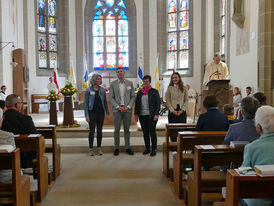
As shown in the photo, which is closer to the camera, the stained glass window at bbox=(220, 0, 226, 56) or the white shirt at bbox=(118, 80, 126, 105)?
the white shirt at bbox=(118, 80, 126, 105)

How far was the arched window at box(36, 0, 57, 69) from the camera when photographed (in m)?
15.1

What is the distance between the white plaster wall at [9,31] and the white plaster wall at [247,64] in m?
7.20

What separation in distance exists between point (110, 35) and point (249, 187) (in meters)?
15.6

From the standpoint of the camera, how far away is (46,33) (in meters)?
15.4

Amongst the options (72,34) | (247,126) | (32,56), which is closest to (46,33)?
(72,34)

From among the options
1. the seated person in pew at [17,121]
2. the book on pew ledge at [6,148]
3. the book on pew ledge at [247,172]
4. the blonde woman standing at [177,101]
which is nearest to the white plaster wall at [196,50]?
the blonde woman standing at [177,101]

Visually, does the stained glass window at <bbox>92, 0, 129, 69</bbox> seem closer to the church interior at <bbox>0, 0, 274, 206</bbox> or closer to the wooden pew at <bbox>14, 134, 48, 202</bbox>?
the church interior at <bbox>0, 0, 274, 206</bbox>

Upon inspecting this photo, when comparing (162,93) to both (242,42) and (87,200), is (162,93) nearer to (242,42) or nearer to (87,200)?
(242,42)

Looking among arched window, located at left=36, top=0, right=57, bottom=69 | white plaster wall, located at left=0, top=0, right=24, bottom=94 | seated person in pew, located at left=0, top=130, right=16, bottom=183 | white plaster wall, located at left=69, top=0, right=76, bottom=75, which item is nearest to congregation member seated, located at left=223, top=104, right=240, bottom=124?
seated person in pew, located at left=0, top=130, right=16, bottom=183

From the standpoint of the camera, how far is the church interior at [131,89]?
10.9ft

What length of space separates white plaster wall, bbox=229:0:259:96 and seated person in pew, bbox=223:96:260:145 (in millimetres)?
6249

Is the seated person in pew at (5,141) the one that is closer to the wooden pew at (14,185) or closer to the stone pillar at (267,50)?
the wooden pew at (14,185)

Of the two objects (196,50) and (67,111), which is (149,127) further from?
(196,50)

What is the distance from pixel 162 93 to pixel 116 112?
27.3 ft
